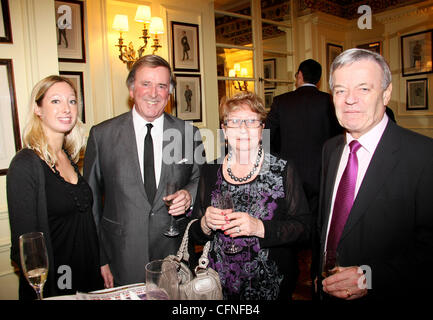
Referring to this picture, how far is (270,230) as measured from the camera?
148 cm

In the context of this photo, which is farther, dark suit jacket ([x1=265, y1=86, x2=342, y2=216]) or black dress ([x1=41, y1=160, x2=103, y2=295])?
dark suit jacket ([x1=265, y1=86, x2=342, y2=216])

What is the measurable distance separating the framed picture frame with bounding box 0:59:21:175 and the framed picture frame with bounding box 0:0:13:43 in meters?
0.13

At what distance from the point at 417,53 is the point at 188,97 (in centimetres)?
425

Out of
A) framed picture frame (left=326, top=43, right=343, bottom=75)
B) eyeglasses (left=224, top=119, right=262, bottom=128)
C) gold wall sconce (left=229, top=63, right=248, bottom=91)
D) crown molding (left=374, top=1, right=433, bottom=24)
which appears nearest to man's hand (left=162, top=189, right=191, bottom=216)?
eyeglasses (left=224, top=119, right=262, bottom=128)

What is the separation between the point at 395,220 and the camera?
1207 mm

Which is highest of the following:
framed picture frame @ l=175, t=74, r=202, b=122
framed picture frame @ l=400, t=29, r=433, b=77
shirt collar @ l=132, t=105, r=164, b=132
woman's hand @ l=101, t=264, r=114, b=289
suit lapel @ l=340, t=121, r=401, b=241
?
framed picture frame @ l=400, t=29, r=433, b=77

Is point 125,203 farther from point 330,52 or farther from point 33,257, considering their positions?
point 330,52

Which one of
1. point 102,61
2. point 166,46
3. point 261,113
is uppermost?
point 166,46

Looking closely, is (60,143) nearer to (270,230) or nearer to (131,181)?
(131,181)

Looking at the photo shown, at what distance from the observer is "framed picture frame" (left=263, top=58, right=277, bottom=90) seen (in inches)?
227

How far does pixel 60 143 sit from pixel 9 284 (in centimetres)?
101

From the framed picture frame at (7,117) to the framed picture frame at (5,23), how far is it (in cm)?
13

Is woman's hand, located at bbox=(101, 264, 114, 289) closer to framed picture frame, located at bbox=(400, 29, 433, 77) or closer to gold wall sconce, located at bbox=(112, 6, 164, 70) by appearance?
gold wall sconce, located at bbox=(112, 6, 164, 70)
